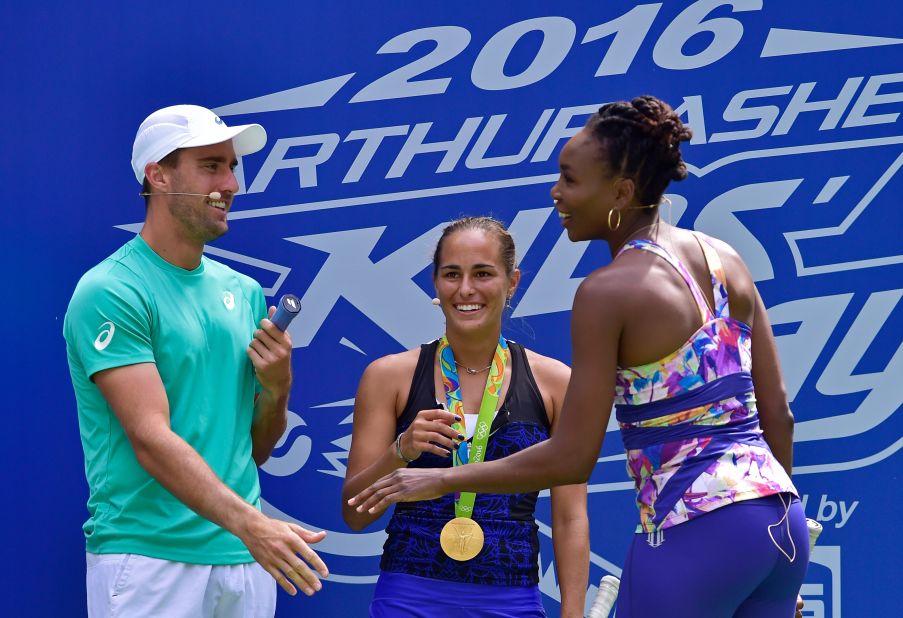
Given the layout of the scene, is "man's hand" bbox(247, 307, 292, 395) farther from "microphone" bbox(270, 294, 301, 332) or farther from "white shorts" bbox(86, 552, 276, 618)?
"white shorts" bbox(86, 552, 276, 618)

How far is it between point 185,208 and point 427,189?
110 centimetres

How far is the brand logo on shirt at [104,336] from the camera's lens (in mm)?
3038

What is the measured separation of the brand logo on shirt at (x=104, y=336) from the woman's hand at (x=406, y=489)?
2.49 feet

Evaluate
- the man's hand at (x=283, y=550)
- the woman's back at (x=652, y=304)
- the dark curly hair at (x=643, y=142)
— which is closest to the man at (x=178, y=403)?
the man's hand at (x=283, y=550)

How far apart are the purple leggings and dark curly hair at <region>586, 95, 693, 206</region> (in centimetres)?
73

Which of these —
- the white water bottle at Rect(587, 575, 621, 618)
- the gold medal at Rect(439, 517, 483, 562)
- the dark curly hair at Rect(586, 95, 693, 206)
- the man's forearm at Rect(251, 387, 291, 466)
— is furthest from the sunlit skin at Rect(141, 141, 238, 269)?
the white water bottle at Rect(587, 575, 621, 618)

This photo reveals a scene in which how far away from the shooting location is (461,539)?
3.28 m

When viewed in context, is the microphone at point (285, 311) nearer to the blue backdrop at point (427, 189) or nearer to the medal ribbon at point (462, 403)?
the medal ribbon at point (462, 403)

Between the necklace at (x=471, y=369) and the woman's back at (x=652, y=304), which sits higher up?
the necklace at (x=471, y=369)

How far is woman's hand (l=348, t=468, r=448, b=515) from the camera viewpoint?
282cm

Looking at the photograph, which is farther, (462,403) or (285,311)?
(462,403)

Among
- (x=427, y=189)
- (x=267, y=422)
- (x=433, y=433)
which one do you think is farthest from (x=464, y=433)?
(x=427, y=189)

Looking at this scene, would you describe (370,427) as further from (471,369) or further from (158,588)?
(158,588)

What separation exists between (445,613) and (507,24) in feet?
6.57
